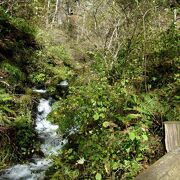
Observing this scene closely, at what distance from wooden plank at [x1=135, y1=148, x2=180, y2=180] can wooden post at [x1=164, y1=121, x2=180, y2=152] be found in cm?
56

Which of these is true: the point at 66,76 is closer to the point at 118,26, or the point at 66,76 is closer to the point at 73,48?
the point at 118,26

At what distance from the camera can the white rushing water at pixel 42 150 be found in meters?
6.42

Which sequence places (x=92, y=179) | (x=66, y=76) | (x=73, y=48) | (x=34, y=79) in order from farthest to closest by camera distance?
(x=73, y=48), (x=66, y=76), (x=34, y=79), (x=92, y=179)

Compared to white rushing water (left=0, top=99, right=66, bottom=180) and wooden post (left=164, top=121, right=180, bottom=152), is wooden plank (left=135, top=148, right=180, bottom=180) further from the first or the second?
white rushing water (left=0, top=99, right=66, bottom=180)

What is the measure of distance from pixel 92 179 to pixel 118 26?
7109 millimetres

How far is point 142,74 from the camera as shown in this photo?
23.7 ft

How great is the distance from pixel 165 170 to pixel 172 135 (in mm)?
1221

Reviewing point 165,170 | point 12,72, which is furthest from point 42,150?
point 165,170

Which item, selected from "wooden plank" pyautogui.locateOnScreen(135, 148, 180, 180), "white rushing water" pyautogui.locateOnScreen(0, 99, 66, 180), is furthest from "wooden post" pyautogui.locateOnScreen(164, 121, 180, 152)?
"white rushing water" pyautogui.locateOnScreen(0, 99, 66, 180)

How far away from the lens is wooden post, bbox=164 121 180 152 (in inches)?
205

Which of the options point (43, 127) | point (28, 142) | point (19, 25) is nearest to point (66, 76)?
point (19, 25)

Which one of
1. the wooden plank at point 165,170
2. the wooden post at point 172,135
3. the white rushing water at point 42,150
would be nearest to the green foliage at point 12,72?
the white rushing water at point 42,150

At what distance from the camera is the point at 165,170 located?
4238 mm

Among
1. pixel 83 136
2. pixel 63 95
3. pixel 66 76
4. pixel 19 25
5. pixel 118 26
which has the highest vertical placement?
pixel 19 25
